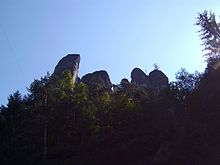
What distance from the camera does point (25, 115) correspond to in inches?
1770

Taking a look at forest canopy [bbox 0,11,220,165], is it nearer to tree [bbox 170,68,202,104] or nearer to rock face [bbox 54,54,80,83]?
tree [bbox 170,68,202,104]

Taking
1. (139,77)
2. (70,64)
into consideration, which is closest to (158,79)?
(139,77)

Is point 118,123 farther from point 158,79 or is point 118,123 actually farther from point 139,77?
point 139,77

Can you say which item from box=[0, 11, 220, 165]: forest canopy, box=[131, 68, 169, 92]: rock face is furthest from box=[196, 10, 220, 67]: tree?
box=[131, 68, 169, 92]: rock face

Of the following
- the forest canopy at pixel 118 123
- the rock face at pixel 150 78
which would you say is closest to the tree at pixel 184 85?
the forest canopy at pixel 118 123

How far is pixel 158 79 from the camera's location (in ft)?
315

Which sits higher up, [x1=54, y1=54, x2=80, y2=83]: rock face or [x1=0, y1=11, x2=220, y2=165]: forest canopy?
[x1=54, y1=54, x2=80, y2=83]: rock face

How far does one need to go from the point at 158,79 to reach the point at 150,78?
295 cm

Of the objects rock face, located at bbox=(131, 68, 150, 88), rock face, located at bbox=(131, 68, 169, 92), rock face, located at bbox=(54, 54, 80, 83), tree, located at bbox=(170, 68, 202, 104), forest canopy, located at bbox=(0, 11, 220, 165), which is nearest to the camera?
forest canopy, located at bbox=(0, 11, 220, 165)

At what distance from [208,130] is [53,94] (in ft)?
70.7

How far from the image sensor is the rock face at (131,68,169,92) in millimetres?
94562

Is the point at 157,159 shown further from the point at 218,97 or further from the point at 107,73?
the point at 107,73

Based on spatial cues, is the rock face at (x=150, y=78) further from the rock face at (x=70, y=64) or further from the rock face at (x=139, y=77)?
the rock face at (x=70, y=64)

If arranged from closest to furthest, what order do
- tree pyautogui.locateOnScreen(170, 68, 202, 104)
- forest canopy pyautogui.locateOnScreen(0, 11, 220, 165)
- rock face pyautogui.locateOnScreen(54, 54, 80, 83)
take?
forest canopy pyautogui.locateOnScreen(0, 11, 220, 165)
tree pyautogui.locateOnScreen(170, 68, 202, 104)
rock face pyautogui.locateOnScreen(54, 54, 80, 83)
